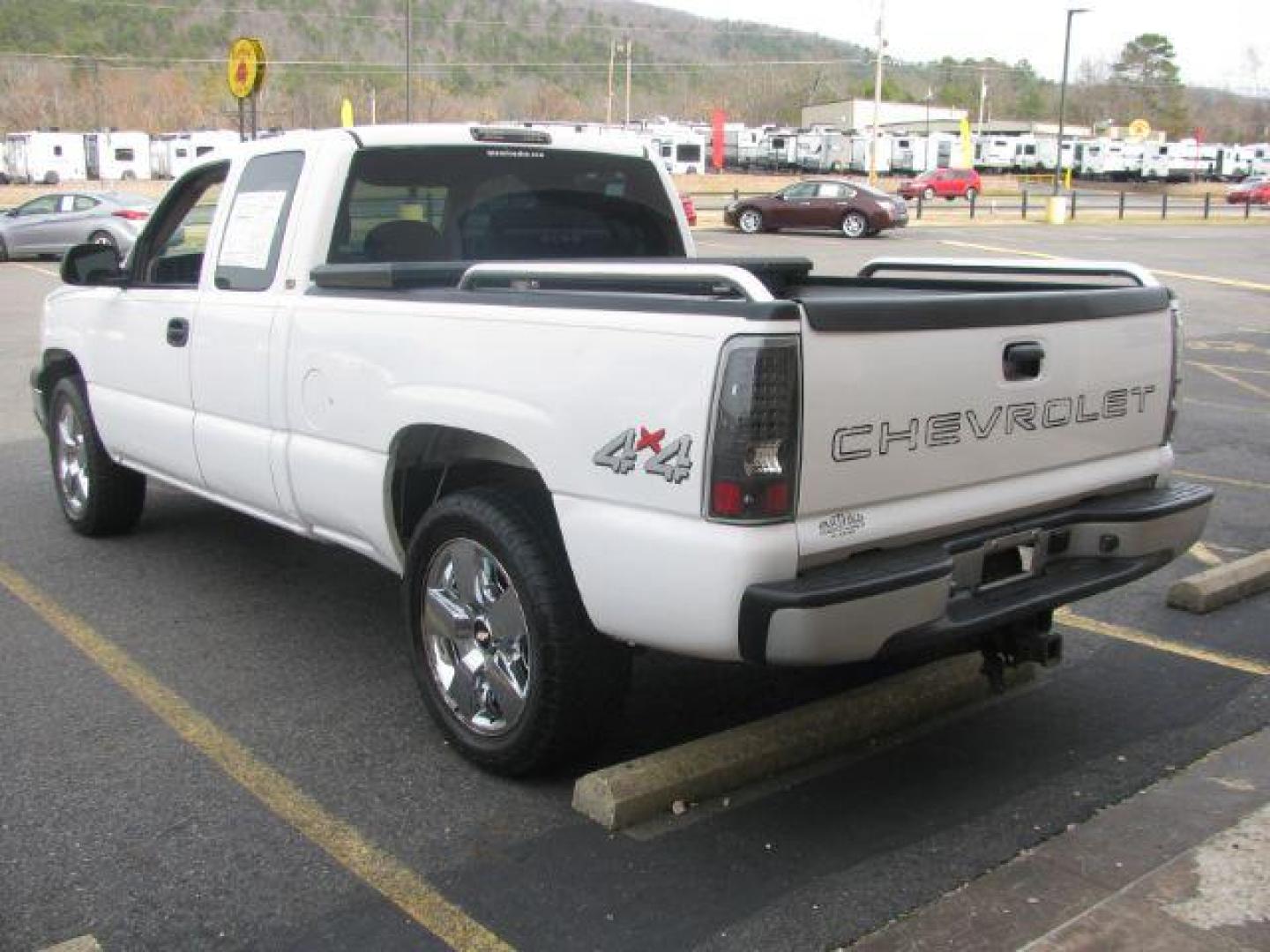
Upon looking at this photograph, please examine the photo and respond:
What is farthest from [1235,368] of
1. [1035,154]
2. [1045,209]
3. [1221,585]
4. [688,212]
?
[1035,154]

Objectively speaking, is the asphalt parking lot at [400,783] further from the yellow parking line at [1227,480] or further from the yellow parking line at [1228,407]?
the yellow parking line at [1228,407]

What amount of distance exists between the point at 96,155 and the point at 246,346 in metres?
68.9

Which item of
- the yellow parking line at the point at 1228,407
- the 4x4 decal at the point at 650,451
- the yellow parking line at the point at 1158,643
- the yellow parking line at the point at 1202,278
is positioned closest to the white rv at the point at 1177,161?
the yellow parking line at the point at 1202,278

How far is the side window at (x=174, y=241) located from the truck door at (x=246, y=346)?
24.5 inches

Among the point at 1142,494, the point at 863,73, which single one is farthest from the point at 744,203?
the point at 863,73

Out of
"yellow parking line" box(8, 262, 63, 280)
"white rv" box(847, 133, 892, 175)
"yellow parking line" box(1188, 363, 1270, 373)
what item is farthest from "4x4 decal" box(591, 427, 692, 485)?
"white rv" box(847, 133, 892, 175)

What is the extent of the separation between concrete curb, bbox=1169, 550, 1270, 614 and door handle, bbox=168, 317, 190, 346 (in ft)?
14.1

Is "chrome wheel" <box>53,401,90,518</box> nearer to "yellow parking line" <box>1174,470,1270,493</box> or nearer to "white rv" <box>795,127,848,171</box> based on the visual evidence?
"yellow parking line" <box>1174,470,1270,493</box>

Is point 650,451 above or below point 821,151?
below

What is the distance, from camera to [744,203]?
117ft

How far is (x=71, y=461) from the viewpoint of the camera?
663 cm

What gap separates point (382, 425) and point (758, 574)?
156 centimetres

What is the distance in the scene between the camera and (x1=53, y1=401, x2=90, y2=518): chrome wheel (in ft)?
21.2

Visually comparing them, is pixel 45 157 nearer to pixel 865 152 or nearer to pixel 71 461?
pixel 865 152
